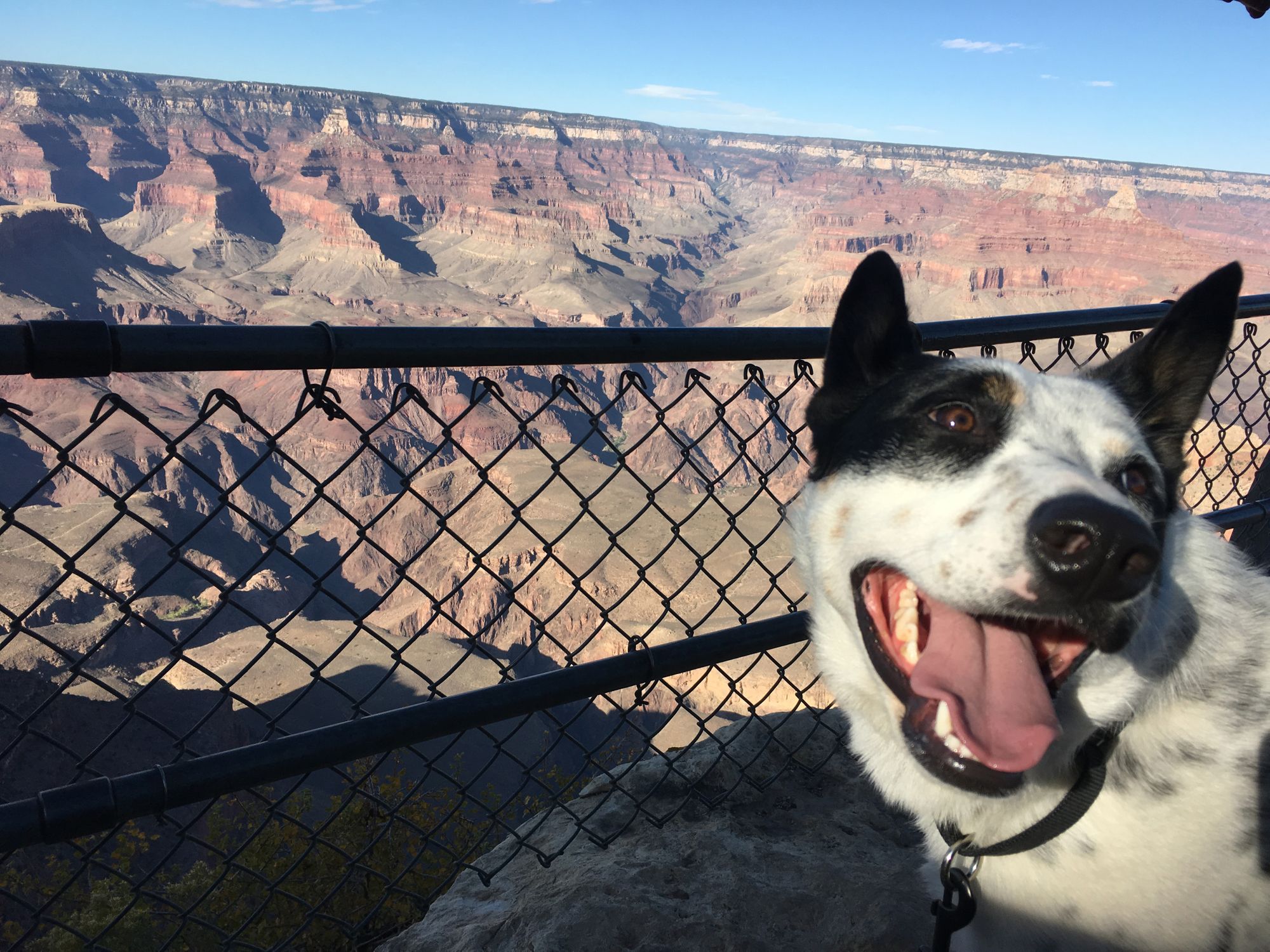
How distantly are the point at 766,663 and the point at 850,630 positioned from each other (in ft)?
98.9

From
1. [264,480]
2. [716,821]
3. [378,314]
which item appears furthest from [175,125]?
[716,821]

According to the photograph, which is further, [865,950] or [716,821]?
[716,821]

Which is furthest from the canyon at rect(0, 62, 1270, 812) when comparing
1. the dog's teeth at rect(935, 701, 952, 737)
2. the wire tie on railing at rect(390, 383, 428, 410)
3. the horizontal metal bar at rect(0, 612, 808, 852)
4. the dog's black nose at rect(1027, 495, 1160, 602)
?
the dog's black nose at rect(1027, 495, 1160, 602)

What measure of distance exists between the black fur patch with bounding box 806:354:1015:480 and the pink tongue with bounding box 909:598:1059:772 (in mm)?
341

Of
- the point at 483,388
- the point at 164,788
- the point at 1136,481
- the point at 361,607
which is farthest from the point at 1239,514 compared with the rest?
the point at 361,607

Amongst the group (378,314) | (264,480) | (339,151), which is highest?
(339,151)

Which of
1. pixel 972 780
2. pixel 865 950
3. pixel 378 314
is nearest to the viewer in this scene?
pixel 972 780

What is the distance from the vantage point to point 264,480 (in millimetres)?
73312

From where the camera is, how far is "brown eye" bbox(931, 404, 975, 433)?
1854mm

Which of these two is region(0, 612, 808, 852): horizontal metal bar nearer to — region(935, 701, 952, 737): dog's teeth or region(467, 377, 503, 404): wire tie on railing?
region(467, 377, 503, 404): wire tie on railing

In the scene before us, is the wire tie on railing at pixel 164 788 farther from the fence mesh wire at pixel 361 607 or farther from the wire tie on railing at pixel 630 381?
the wire tie on railing at pixel 630 381

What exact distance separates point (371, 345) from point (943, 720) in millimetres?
1608

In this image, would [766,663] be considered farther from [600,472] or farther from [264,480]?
[264,480]

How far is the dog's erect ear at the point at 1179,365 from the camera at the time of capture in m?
2.00
